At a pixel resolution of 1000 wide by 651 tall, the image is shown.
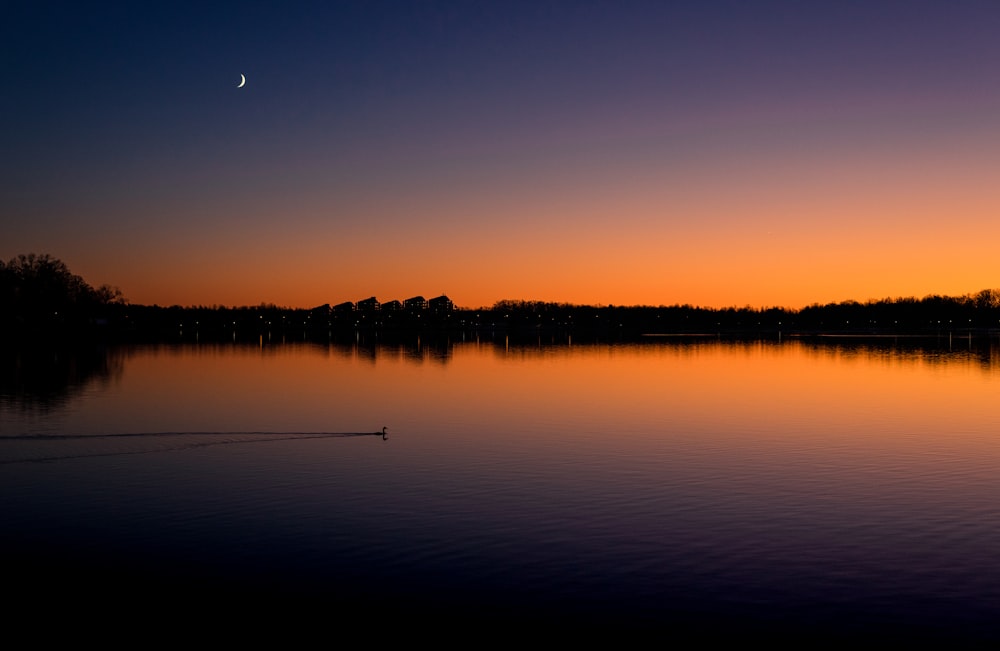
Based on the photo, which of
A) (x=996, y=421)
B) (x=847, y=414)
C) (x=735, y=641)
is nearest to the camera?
(x=735, y=641)

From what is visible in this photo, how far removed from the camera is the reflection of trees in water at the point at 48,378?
6044 centimetres

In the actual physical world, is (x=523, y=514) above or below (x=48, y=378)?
below

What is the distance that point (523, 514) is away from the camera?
25781mm

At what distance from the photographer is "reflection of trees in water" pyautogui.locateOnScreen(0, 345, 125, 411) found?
2379 inches

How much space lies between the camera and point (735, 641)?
15.9 m

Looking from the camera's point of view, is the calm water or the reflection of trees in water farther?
the reflection of trees in water

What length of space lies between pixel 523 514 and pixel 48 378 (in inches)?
2732

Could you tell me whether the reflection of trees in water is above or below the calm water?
above

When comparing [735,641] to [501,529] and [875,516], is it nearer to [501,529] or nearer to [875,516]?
[501,529]

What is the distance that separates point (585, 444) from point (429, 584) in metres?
22.6

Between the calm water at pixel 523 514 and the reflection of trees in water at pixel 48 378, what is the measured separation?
2.82m

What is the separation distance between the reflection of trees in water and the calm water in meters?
2.82

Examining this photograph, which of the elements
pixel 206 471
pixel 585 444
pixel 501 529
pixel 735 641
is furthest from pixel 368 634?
pixel 585 444

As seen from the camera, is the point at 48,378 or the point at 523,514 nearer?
the point at 523,514
